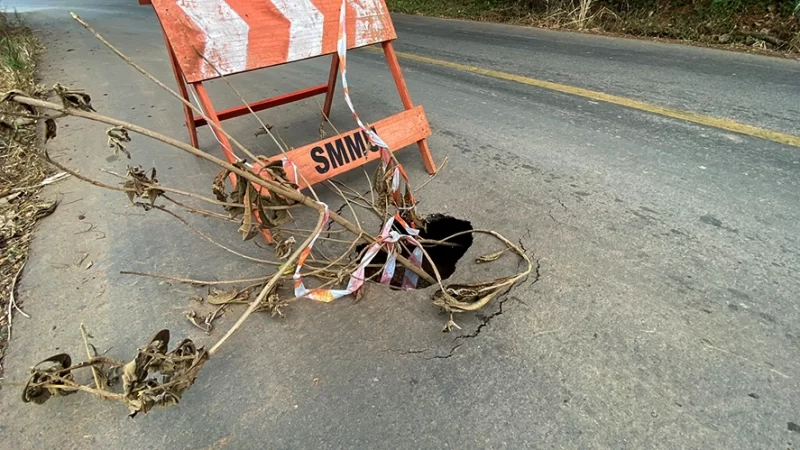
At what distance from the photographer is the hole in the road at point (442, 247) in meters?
2.57

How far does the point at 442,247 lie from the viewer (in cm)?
274

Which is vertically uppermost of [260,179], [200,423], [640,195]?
[260,179]

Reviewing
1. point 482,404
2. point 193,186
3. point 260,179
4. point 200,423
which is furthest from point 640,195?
point 193,186

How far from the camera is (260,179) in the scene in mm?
1735

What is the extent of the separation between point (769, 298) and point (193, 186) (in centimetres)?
353

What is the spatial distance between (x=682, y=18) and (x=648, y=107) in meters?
3.99

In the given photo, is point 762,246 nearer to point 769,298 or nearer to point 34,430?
point 769,298

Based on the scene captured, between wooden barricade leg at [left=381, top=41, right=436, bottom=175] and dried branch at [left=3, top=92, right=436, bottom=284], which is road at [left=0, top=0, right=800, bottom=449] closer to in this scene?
wooden barricade leg at [left=381, top=41, right=436, bottom=175]

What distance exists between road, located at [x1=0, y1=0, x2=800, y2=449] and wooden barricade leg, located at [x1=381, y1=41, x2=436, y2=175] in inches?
7.9

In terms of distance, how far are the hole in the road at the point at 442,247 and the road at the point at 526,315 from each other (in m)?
0.11

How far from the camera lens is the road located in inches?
63.7

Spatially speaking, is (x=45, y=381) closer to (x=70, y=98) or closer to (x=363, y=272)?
(x=70, y=98)

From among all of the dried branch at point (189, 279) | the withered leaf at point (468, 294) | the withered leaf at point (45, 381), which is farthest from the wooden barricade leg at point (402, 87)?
the withered leaf at point (45, 381)

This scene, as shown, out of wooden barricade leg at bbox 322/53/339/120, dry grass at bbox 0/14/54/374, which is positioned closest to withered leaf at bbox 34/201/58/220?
dry grass at bbox 0/14/54/374
